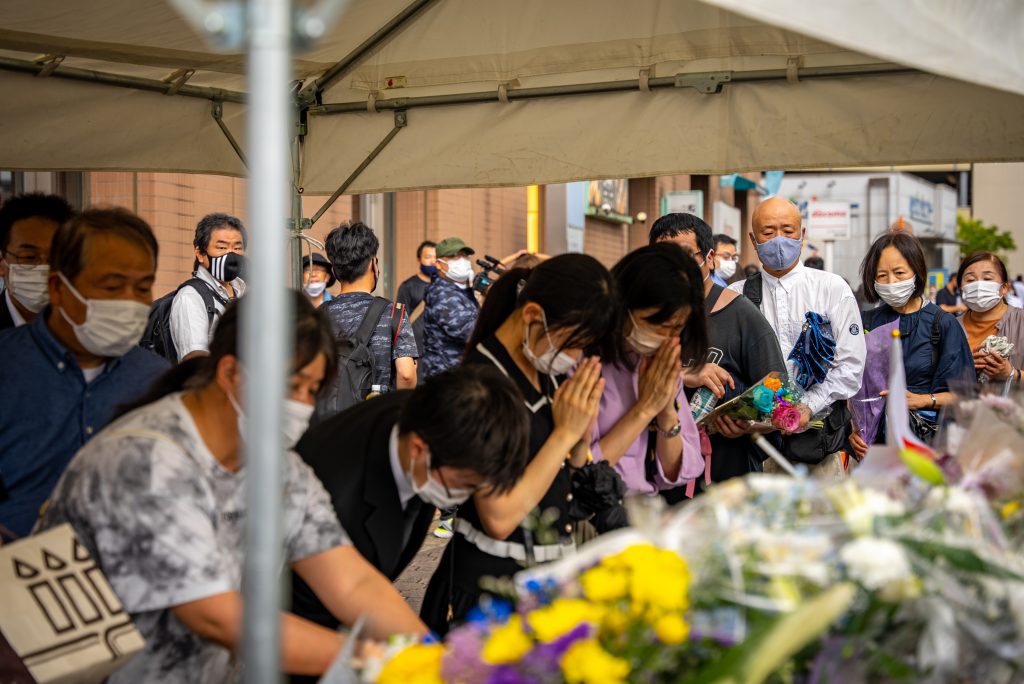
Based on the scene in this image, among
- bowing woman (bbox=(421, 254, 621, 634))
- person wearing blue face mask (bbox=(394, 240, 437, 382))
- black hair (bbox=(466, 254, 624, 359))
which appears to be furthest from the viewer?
person wearing blue face mask (bbox=(394, 240, 437, 382))

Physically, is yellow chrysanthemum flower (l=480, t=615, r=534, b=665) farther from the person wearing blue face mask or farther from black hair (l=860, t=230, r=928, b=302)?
the person wearing blue face mask

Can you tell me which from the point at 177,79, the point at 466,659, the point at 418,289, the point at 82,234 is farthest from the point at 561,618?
the point at 418,289

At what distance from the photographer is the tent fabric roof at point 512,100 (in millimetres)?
4391

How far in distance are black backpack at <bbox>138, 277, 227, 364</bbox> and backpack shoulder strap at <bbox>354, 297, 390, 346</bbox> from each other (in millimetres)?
972

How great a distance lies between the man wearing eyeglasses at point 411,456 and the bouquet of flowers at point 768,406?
157 cm

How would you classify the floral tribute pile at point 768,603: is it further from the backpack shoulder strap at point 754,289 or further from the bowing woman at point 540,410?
the backpack shoulder strap at point 754,289

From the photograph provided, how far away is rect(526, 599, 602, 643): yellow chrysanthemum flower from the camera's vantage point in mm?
1606

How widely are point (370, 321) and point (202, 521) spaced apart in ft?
12.7

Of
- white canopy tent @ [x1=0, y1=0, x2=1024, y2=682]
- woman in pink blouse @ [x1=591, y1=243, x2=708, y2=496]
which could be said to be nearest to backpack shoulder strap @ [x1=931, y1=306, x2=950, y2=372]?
white canopy tent @ [x1=0, y1=0, x2=1024, y2=682]

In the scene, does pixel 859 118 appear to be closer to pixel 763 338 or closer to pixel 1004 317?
pixel 763 338

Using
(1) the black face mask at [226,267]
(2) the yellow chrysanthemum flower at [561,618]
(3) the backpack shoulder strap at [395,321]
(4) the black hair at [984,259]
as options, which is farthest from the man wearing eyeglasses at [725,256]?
(2) the yellow chrysanthemum flower at [561,618]

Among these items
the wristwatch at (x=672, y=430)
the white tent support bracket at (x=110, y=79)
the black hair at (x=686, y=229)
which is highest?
the white tent support bracket at (x=110, y=79)

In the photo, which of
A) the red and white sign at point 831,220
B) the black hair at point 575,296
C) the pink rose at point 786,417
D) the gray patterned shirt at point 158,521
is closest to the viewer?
the gray patterned shirt at point 158,521

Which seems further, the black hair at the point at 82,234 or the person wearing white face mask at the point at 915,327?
the person wearing white face mask at the point at 915,327
